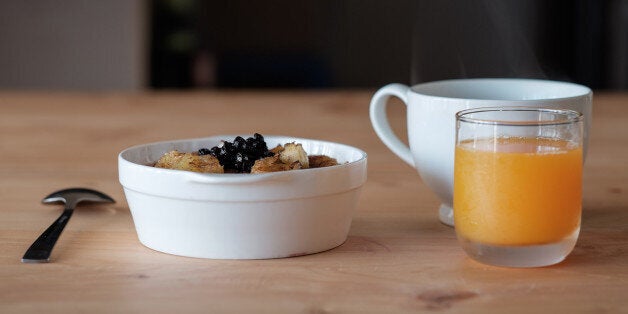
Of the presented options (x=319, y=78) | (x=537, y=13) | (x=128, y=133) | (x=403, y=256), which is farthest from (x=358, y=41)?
(x=403, y=256)

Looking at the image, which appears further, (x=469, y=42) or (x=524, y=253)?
(x=469, y=42)

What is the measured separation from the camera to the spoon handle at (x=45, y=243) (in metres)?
0.88

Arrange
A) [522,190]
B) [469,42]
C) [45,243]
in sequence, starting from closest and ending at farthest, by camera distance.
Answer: [522,190]
[45,243]
[469,42]

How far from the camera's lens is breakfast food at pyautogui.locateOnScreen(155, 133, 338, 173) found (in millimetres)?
905

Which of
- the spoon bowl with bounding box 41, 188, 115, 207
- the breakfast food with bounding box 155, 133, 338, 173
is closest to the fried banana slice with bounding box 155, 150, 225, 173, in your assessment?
the breakfast food with bounding box 155, 133, 338, 173

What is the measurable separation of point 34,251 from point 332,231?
30 cm

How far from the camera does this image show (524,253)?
848 millimetres

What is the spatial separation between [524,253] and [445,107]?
214mm

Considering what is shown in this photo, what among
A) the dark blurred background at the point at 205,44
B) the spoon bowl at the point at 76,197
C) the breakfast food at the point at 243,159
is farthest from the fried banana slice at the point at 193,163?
the dark blurred background at the point at 205,44

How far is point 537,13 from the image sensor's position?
375 centimetres

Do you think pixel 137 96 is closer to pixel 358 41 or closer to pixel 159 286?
pixel 159 286

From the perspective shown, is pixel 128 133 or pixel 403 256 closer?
pixel 403 256

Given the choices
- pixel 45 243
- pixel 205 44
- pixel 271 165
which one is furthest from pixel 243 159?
pixel 205 44

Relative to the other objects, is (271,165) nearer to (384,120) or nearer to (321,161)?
(321,161)
